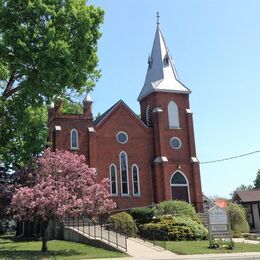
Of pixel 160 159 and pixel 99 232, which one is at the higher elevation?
pixel 160 159

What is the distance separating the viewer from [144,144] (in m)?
43.3

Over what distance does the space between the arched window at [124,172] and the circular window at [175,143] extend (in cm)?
493

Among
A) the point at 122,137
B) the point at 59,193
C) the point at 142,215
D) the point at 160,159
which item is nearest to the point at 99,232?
the point at 59,193

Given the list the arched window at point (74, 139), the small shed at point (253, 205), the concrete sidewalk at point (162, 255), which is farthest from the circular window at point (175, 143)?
the concrete sidewalk at point (162, 255)

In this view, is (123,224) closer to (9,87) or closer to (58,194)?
(58,194)

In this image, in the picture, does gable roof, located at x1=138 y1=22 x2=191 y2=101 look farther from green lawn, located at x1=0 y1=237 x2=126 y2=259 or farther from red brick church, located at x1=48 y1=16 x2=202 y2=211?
green lawn, located at x1=0 y1=237 x2=126 y2=259

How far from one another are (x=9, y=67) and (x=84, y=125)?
18.7 metres

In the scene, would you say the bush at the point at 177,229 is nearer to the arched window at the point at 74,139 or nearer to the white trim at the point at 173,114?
the arched window at the point at 74,139

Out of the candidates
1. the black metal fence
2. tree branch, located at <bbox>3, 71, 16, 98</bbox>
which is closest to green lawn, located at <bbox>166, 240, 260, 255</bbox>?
the black metal fence

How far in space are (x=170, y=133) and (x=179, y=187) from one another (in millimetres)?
5379

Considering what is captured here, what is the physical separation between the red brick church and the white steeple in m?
0.11

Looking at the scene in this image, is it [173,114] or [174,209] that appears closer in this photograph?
[174,209]

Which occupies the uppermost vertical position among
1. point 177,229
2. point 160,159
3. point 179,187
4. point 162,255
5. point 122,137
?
point 122,137

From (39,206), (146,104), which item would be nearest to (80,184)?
(39,206)
